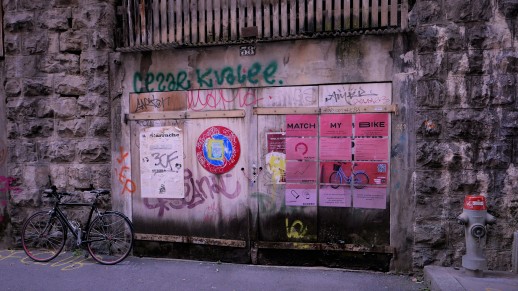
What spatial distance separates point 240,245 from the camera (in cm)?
553

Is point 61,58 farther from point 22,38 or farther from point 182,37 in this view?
point 182,37

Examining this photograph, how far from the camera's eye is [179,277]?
16.6 ft

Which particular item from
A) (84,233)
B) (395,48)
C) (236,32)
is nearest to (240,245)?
(84,233)

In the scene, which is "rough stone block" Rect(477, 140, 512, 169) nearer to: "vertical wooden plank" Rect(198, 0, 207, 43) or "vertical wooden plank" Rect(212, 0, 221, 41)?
"vertical wooden plank" Rect(212, 0, 221, 41)

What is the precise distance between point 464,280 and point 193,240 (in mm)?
3598

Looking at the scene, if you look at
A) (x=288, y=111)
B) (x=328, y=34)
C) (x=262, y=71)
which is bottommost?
(x=288, y=111)

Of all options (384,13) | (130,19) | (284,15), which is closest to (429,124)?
(384,13)

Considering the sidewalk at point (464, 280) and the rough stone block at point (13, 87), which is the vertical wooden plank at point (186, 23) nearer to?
the rough stone block at point (13, 87)

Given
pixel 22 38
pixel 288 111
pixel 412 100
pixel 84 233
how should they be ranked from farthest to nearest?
pixel 22 38 < pixel 84 233 < pixel 288 111 < pixel 412 100

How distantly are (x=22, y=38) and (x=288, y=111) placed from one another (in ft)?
14.8

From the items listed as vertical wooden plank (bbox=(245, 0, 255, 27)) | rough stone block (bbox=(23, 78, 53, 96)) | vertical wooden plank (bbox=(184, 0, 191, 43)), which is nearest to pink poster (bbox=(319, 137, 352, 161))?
vertical wooden plank (bbox=(245, 0, 255, 27))

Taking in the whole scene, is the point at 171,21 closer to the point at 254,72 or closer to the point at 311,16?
the point at 254,72

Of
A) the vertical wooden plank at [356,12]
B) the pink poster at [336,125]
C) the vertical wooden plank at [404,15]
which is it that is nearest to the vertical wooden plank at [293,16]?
the vertical wooden plank at [356,12]

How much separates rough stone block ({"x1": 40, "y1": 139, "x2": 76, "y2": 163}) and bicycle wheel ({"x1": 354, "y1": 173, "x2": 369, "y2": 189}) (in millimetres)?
4372
